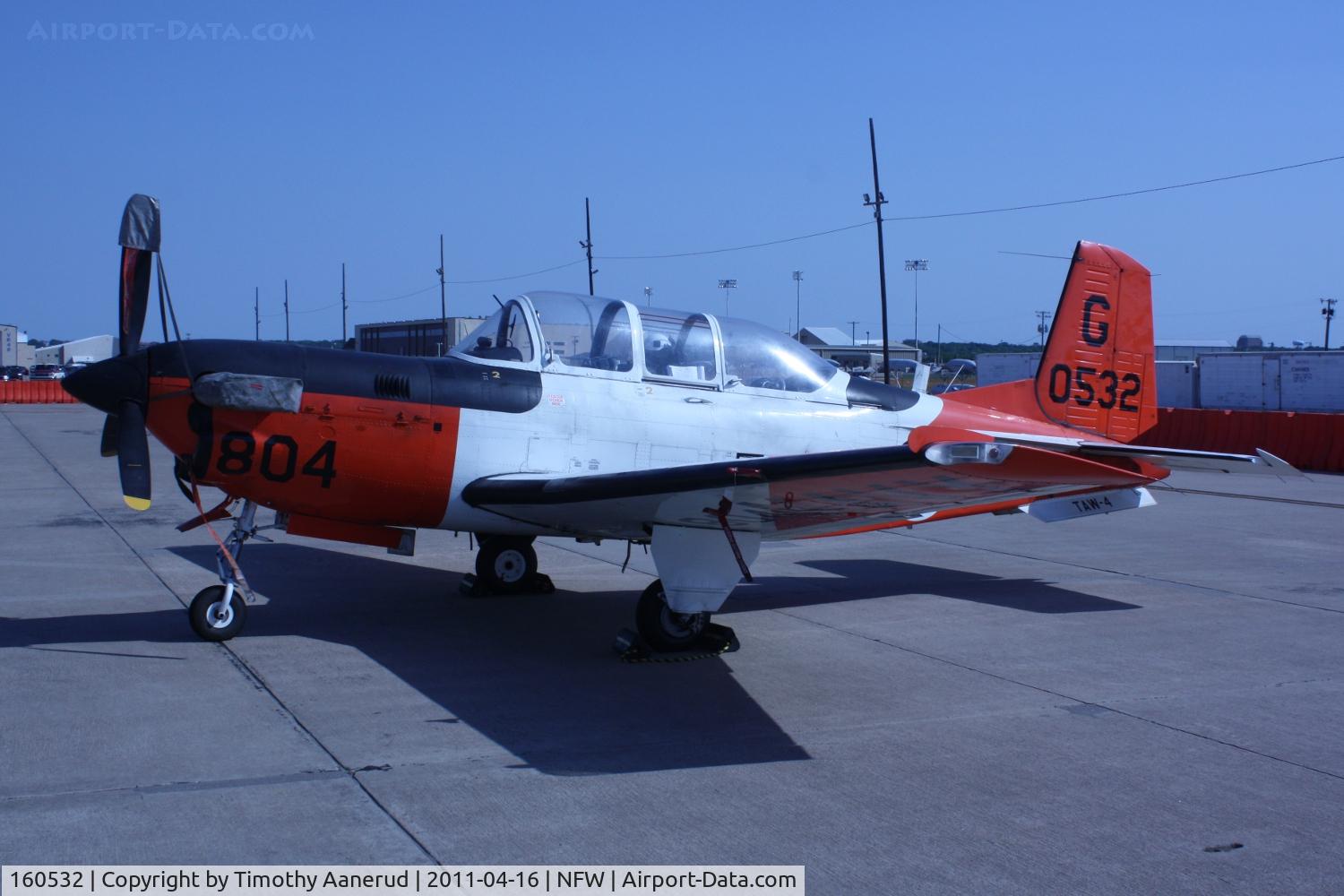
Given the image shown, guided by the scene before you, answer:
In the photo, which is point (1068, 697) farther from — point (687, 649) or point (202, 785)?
point (202, 785)

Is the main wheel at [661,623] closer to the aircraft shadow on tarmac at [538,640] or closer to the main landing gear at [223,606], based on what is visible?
the aircraft shadow on tarmac at [538,640]

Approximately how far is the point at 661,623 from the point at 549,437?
1.44 m

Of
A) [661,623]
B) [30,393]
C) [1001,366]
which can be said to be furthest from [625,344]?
[30,393]

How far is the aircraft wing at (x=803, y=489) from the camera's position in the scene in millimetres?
4914

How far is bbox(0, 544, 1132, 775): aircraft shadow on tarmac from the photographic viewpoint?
5535mm

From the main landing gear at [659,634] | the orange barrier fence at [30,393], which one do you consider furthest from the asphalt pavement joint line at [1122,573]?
the orange barrier fence at [30,393]

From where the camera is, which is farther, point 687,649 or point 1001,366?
point 1001,366

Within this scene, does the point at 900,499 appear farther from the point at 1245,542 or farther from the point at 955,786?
the point at 1245,542

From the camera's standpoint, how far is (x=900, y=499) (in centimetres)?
607

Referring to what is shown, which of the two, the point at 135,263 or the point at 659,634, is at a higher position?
the point at 135,263

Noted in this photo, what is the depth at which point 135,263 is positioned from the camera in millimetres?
7145

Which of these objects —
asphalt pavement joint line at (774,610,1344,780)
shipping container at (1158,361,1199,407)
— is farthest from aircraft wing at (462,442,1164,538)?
shipping container at (1158,361,1199,407)

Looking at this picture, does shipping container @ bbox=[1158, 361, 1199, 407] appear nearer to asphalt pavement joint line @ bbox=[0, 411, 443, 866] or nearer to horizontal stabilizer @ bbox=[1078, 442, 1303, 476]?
horizontal stabilizer @ bbox=[1078, 442, 1303, 476]

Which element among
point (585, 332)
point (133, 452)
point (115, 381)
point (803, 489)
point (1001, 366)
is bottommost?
point (803, 489)
